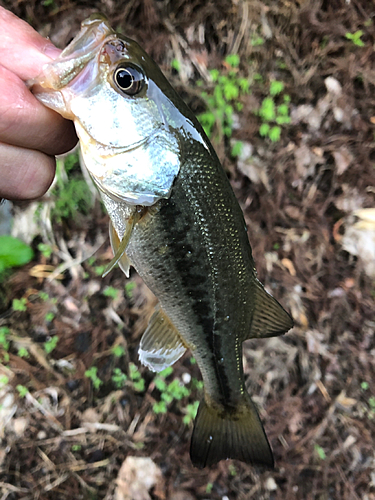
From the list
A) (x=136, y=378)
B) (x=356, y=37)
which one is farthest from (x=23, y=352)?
(x=356, y=37)

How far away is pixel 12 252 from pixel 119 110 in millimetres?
1619

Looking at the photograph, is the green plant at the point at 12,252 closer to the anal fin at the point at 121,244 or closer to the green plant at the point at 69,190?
the green plant at the point at 69,190

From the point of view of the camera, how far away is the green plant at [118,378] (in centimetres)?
240

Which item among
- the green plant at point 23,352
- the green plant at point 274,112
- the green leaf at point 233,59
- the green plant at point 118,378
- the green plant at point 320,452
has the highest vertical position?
the green leaf at point 233,59

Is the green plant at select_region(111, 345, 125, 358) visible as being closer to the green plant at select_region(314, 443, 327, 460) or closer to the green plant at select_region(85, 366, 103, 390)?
the green plant at select_region(85, 366, 103, 390)

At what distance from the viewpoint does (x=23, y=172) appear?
1.30 metres

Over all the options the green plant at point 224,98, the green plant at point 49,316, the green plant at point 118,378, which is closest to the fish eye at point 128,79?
the green plant at point 224,98

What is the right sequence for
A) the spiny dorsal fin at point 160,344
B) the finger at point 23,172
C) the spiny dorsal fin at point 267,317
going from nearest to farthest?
the finger at point 23,172
the spiny dorsal fin at point 267,317
the spiny dorsal fin at point 160,344

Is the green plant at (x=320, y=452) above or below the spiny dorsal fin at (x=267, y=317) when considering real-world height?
below

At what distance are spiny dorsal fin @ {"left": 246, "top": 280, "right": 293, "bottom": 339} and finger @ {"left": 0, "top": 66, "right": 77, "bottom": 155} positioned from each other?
41.4 inches

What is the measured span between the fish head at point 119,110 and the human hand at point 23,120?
6 cm

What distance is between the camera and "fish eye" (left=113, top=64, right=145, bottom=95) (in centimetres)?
107

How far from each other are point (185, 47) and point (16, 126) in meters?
1.77

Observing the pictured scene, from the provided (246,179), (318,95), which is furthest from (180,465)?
(318,95)
